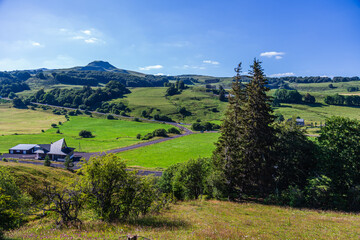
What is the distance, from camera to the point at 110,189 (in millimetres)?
16062

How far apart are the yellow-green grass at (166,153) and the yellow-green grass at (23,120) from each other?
85.7 meters

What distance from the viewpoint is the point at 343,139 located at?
28.5 meters

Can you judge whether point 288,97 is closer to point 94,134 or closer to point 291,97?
point 291,97

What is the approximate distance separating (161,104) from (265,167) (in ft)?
542

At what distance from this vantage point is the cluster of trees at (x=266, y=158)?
27.8m

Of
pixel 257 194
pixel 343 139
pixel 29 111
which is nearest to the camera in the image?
pixel 343 139

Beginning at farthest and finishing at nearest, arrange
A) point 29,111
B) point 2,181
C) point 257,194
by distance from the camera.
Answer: point 29,111
point 257,194
point 2,181

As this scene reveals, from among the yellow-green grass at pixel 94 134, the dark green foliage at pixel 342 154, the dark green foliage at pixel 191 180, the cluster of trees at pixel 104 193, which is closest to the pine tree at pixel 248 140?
the dark green foliage at pixel 191 180

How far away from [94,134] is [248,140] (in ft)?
372

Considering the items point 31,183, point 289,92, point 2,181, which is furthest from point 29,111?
point 289,92

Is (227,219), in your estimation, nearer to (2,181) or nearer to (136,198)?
(136,198)

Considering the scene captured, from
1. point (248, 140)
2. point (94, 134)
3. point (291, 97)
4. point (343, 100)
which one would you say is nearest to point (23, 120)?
point (94, 134)

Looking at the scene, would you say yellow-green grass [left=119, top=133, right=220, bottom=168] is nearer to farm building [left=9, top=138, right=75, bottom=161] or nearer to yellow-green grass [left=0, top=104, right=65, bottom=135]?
farm building [left=9, top=138, right=75, bottom=161]

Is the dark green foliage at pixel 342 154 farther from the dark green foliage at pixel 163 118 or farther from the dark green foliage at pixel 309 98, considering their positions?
the dark green foliage at pixel 309 98
